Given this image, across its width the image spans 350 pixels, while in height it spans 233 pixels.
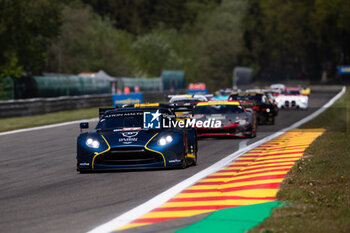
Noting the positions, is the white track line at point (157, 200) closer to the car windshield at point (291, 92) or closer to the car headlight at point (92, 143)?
the car headlight at point (92, 143)

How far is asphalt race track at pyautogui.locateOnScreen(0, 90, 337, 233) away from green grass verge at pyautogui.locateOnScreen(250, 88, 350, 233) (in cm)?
110

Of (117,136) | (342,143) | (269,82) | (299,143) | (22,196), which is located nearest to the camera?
(22,196)

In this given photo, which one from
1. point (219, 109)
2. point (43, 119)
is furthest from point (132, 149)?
point (43, 119)

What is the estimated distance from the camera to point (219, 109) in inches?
888

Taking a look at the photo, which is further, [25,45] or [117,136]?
[25,45]

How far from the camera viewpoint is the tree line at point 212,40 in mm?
107812

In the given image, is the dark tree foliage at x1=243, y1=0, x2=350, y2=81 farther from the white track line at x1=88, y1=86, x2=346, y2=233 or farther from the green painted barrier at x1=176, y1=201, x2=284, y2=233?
the green painted barrier at x1=176, y1=201, x2=284, y2=233

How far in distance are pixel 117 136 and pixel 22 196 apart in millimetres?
3148

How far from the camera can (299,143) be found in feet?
65.2

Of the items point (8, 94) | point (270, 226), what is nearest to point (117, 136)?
point (270, 226)

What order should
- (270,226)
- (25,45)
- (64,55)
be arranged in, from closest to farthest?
Result: (270,226) < (25,45) < (64,55)

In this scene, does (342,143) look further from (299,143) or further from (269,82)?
(269,82)

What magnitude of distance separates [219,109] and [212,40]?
4368 inches

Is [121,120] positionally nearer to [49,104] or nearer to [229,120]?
[229,120]
